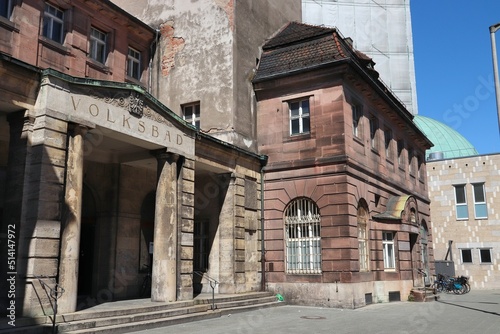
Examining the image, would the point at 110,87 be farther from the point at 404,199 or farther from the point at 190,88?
the point at 404,199

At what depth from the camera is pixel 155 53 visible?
2309 cm

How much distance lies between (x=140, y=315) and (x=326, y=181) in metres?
9.55

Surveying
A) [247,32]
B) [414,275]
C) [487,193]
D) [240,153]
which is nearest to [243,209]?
[240,153]

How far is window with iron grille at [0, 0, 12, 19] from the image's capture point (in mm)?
15859

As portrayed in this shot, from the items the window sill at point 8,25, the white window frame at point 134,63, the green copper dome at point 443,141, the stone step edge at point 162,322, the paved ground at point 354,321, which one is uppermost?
the green copper dome at point 443,141

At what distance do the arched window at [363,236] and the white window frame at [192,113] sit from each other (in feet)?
25.7

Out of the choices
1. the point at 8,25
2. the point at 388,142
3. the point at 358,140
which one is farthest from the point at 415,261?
the point at 8,25

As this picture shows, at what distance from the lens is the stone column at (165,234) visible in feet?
48.8

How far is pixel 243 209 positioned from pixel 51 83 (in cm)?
1003

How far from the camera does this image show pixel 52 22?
58.1 feet

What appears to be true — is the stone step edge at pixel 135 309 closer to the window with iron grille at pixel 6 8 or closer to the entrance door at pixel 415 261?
the entrance door at pixel 415 261

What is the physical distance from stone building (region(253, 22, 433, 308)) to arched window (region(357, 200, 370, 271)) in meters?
0.06

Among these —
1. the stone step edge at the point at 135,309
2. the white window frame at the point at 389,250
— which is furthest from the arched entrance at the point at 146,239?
the white window frame at the point at 389,250

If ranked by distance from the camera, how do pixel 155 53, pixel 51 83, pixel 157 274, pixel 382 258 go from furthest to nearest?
pixel 155 53, pixel 382 258, pixel 157 274, pixel 51 83
